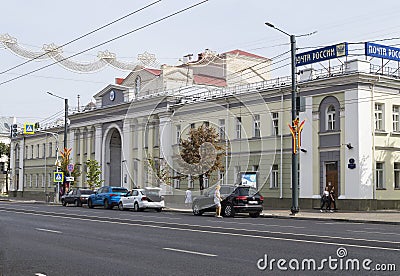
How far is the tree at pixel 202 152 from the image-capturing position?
141ft

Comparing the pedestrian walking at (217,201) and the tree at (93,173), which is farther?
the tree at (93,173)

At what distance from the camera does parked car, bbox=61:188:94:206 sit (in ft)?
159

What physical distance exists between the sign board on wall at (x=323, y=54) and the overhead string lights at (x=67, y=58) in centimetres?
1146

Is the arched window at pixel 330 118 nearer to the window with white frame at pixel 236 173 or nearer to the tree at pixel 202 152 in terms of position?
the tree at pixel 202 152

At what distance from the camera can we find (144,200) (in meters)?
39.3

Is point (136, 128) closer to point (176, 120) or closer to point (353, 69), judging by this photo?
point (176, 120)

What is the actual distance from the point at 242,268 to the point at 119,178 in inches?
2060

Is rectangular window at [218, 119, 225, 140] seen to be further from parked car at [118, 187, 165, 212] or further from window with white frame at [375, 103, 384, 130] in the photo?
window with white frame at [375, 103, 384, 130]

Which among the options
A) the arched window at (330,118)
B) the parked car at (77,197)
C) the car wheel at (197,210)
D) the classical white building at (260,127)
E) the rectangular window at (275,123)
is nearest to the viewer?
the car wheel at (197,210)

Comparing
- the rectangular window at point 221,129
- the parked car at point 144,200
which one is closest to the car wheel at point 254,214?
the parked car at point 144,200

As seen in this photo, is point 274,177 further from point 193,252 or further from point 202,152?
point 193,252

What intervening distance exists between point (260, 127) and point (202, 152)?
4463mm

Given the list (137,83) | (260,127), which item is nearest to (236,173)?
(260,127)

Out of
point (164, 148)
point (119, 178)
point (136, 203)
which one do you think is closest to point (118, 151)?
point (119, 178)
